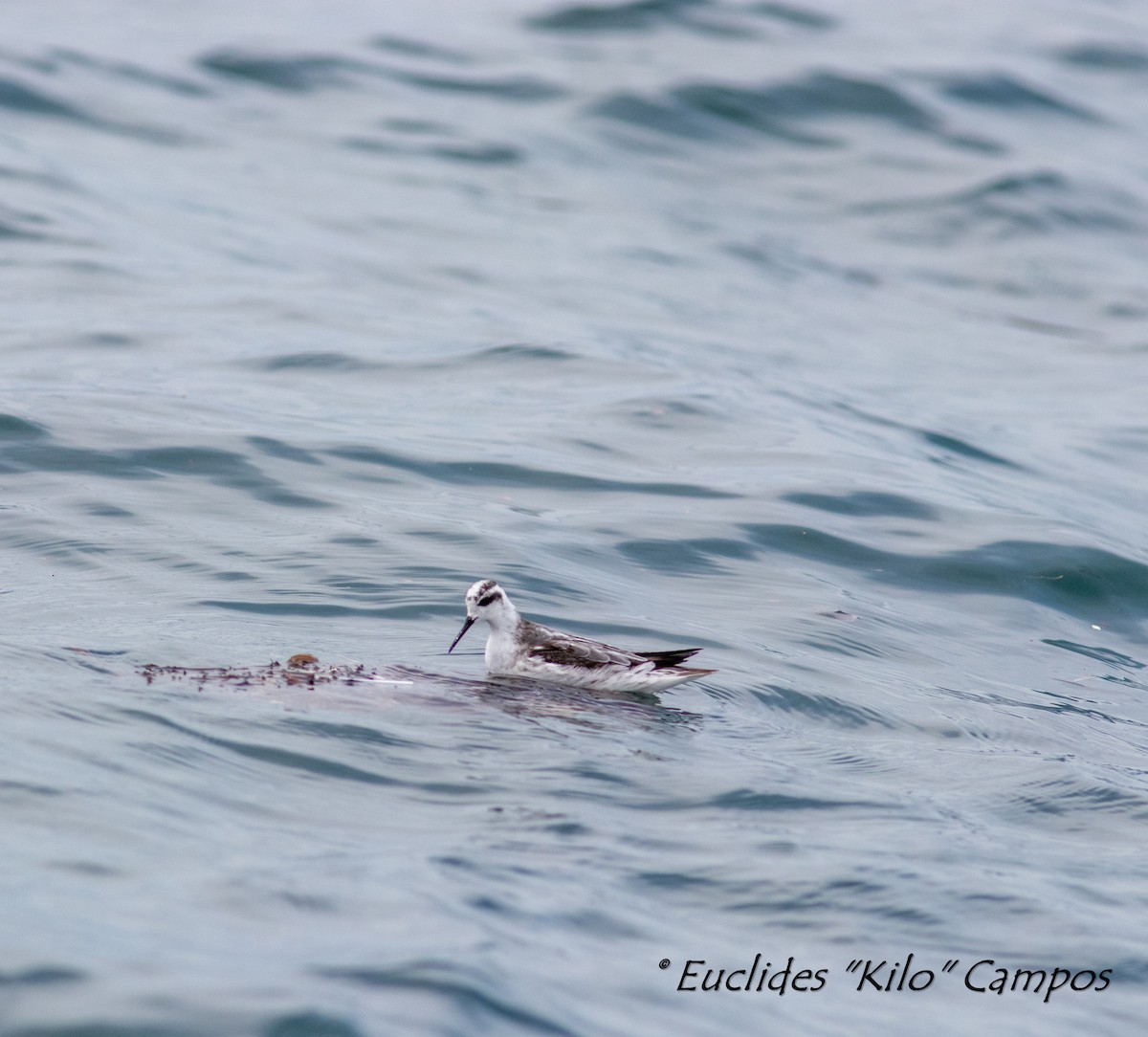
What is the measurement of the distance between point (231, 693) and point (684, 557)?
4.53m

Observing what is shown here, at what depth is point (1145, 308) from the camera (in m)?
22.2

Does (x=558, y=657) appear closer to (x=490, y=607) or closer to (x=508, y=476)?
(x=490, y=607)

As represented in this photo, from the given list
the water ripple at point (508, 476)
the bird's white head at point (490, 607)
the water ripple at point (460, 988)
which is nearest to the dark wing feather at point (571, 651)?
the bird's white head at point (490, 607)

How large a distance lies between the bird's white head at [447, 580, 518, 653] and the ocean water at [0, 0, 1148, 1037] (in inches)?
16.2

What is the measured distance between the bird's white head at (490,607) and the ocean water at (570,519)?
0.41 meters

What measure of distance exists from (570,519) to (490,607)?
10.7 feet

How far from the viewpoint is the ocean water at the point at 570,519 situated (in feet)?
19.4

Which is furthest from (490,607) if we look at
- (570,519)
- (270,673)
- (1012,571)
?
(1012,571)

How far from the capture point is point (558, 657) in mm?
8859

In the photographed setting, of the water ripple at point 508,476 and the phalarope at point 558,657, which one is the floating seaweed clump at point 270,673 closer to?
the phalarope at point 558,657

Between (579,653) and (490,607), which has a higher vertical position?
(490,607)

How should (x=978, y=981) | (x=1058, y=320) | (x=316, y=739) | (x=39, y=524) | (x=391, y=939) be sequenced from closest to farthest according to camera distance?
1. (x=391, y=939)
2. (x=978, y=981)
3. (x=316, y=739)
4. (x=39, y=524)
5. (x=1058, y=320)

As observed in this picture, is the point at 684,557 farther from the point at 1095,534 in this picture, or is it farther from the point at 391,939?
the point at 391,939

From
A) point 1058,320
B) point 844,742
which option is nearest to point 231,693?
point 844,742
